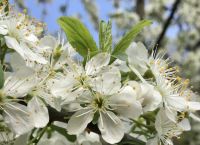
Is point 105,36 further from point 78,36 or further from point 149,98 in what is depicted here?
point 149,98

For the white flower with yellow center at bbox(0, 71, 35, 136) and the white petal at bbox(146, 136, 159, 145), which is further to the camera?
the white petal at bbox(146, 136, 159, 145)

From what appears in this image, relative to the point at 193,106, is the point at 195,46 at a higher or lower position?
lower

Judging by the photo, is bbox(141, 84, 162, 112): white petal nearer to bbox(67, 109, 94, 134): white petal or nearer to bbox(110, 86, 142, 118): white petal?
bbox(110, 86, 142, 118): white petal

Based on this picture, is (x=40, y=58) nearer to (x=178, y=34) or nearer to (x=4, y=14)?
(x=4, y=14)

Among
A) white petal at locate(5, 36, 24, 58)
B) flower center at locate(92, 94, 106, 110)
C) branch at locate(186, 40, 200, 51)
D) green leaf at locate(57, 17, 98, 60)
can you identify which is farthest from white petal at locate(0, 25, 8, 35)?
branch at locate(186, 40, 200, 51)

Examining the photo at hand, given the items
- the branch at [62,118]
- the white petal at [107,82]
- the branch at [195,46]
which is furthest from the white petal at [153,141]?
the branch at [195,46]

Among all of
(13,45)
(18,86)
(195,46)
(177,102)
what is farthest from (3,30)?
(195,46)

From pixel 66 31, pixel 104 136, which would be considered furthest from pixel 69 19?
pixel 104 136
